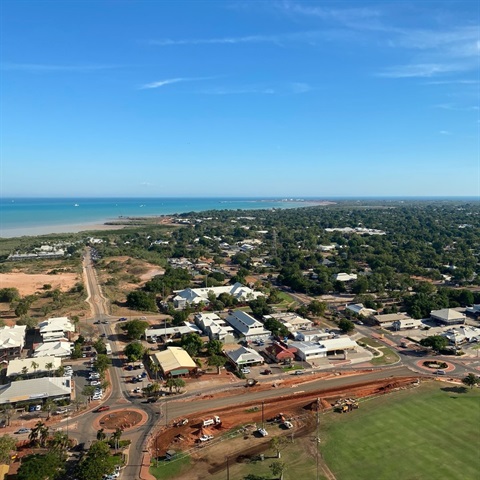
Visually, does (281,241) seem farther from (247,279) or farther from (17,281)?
(17,281)

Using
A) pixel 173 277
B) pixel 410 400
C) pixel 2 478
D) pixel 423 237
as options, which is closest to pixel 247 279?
pixel 173 277

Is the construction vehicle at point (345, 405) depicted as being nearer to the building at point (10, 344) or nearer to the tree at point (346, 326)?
the tree at point (346, 326)

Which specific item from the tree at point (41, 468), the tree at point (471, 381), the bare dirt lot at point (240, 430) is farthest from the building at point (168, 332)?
the tree at point (471, 381)

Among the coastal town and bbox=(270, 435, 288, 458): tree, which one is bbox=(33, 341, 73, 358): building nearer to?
the coastal town

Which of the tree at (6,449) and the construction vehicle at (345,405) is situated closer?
the tree at (6,449)

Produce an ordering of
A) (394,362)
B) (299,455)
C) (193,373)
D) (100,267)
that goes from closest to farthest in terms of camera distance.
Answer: (299,455), (193,373), (394,362), (100,267)

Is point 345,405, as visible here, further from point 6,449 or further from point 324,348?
point 6,449
